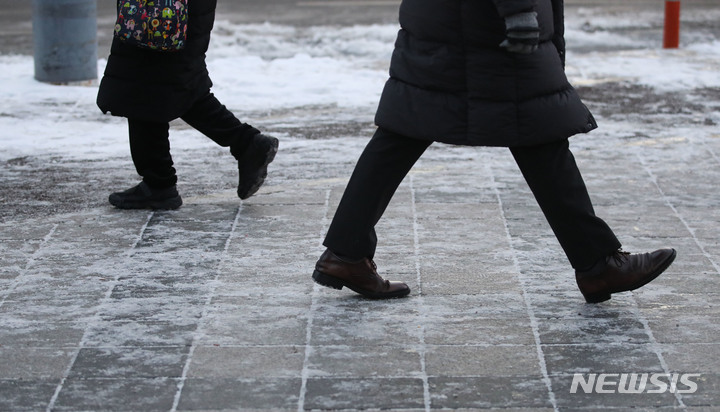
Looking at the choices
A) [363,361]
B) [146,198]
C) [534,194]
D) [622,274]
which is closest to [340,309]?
[363,361]

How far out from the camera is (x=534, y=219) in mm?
5773

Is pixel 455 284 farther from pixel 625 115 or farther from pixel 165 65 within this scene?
pixel 625 115

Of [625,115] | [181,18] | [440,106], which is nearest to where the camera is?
[440,106]

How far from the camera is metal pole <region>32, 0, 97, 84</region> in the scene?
9531 mm

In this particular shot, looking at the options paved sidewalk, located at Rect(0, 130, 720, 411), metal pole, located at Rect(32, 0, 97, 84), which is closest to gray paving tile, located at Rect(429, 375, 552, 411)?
paved sidewalk, located at Rect(0, 130, 720, 411)

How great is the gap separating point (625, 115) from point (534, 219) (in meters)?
2.97

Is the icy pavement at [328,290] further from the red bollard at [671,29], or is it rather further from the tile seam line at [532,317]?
the red bollard at [671,29]

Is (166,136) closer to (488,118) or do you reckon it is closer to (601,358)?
(488,118)

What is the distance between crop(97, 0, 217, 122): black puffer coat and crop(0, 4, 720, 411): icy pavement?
0.54 metres

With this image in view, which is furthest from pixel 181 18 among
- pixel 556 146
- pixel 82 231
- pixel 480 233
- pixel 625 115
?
pixel 625 115

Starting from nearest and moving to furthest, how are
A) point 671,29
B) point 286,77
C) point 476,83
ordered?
point 476,83
point 286,77
point 671,29

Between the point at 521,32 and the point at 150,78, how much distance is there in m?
2.32

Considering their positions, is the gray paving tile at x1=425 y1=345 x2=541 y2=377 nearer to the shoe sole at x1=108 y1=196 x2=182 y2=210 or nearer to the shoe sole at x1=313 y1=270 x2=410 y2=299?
the shoe sole at x1=313 y1=270 x2=410 y2=299

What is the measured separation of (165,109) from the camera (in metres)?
5.73
